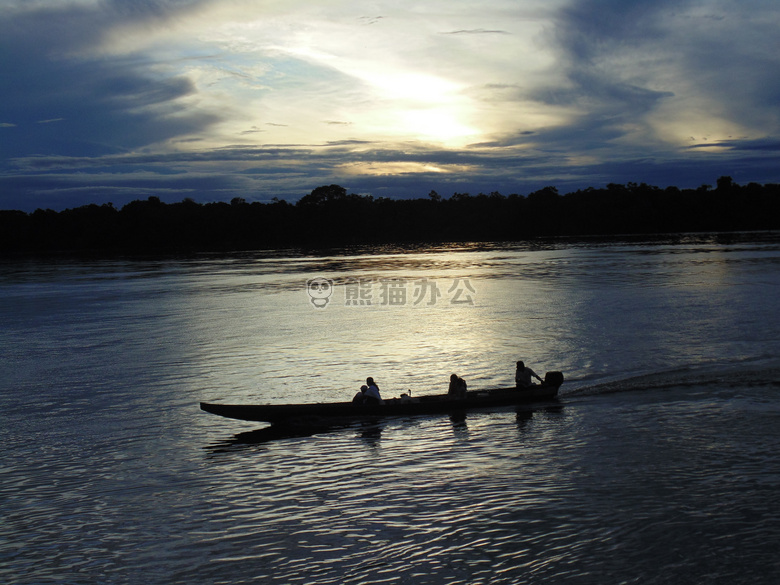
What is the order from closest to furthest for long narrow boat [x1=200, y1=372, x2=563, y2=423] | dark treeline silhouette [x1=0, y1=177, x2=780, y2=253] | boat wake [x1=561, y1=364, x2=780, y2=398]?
long narrow boat [x1=200, y1=372, x2=563, y2=423]
boat wake [x1=561, y1=364, x2=780, y2=398]
dark treeline silhouette [x1=0, y1=177, x2=780, y2=253]

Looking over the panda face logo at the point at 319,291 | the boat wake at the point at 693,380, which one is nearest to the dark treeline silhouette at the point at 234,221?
the panda face logo at the point at 319,291

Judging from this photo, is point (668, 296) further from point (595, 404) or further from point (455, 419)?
point (455, 419)

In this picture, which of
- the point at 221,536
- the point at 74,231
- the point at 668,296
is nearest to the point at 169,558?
the point at 221,536

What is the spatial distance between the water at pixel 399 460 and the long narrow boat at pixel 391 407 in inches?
18.7

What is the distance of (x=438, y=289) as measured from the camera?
6831 cm

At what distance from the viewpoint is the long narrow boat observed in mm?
21688

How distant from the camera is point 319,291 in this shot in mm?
67125

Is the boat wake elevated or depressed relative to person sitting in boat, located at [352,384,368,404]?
depressed

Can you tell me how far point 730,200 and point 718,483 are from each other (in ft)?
642

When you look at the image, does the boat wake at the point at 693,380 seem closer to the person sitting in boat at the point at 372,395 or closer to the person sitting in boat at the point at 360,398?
the person sitting in boat at the point at 372,395

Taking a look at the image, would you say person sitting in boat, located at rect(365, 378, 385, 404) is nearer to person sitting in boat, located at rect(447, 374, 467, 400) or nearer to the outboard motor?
person sitting in boat, located at rect(447, 374, 467, 400)

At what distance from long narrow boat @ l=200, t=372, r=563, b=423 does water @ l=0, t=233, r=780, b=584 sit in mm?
476

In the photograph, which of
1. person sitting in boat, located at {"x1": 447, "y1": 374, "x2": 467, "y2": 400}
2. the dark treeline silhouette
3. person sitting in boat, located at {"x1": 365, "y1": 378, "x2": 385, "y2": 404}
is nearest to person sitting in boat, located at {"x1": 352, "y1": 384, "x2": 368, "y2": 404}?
person sitting in boat, located at {"x1": 365, "y1": 378, "x2": 385, "y2": 404}

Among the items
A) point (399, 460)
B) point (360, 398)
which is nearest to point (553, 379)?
point (360, 398)
